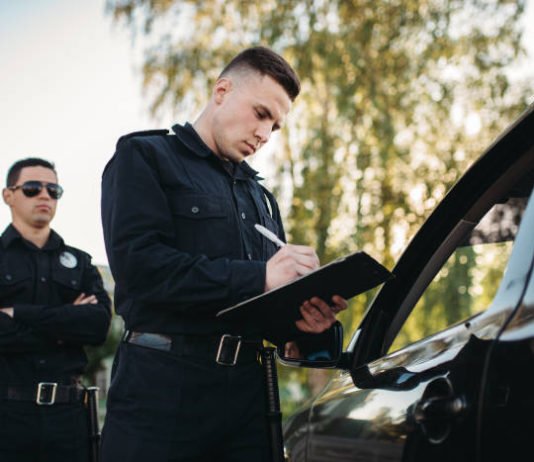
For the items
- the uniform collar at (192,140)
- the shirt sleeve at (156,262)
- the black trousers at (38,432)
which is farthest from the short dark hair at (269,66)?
the black trousers at (38,432)

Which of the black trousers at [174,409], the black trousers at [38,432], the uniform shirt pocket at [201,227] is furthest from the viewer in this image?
the black trousers at [38,432]

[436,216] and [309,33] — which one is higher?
[309,33]

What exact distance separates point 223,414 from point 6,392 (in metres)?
2.10

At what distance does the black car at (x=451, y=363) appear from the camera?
1.38 metres

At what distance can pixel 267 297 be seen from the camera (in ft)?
6.47

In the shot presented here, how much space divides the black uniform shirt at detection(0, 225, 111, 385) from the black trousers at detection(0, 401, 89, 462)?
144mm

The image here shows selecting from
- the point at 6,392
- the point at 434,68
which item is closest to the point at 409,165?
the point at 434,68

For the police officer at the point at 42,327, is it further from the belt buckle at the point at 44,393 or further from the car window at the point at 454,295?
the car window at the point at 454,295

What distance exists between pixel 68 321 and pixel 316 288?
239 centimetres

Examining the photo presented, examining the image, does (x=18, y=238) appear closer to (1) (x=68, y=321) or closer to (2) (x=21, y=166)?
(2) (x=21, y=166)

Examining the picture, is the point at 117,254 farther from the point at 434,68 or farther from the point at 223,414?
the point at 434,68

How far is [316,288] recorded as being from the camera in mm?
2020

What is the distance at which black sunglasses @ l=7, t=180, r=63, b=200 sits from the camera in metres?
4.43

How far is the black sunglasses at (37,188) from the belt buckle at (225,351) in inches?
97.4
